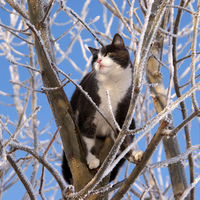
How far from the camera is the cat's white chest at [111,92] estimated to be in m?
2.07

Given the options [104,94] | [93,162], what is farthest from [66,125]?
[104,94]

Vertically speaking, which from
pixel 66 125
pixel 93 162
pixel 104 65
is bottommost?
pixel 93 162

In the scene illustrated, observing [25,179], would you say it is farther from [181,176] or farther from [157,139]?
[181,176]

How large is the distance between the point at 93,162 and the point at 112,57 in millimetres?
820

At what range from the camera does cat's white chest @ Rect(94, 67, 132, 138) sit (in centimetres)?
207

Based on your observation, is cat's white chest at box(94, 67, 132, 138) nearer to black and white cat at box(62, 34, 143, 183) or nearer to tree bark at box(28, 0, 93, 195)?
black and white cat at box(62, 34, 143, 183)

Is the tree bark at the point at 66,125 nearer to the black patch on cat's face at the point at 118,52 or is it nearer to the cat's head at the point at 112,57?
the cat's head at the point at 112,57

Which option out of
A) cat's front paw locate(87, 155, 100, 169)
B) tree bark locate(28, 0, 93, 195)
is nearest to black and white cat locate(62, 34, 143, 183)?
cat's front paw locate(87, 155, 100, 169)

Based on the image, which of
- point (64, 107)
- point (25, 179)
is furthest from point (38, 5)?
point (25, 179)

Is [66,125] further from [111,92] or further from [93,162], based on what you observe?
[111,92]

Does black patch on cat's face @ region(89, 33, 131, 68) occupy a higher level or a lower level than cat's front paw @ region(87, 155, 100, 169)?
higher

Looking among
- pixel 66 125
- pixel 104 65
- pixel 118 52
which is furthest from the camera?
pixel 118 52

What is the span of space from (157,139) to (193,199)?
0.96 metres

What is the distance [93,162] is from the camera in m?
1.72
